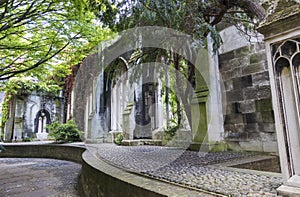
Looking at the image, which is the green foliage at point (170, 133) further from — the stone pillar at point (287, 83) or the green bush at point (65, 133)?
the green bush at point (65, 133)

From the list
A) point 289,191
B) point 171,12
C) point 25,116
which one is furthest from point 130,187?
point 25,116

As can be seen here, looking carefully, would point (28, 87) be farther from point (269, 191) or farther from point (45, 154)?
point (269, 191)

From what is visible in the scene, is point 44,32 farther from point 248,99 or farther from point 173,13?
point 248,99

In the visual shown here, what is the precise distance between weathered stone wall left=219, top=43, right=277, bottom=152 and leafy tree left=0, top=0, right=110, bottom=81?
321 cm

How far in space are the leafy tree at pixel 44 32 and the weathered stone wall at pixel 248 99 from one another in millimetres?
3205

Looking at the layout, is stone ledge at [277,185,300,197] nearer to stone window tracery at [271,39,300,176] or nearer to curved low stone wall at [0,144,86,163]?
stone window tracery at [271,39,300,176]

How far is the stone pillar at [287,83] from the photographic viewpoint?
4.17 feet

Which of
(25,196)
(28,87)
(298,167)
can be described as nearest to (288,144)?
(298,167)

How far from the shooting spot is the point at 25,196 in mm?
3135

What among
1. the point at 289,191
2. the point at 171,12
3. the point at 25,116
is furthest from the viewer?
the point at 25,116

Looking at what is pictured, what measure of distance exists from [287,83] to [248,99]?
2.96 meters

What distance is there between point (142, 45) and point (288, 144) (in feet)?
11.0

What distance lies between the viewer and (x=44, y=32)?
4629 mm

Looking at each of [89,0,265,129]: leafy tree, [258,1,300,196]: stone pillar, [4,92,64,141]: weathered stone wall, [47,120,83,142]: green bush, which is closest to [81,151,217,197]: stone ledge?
[258,1,300,196]: stone pillar
